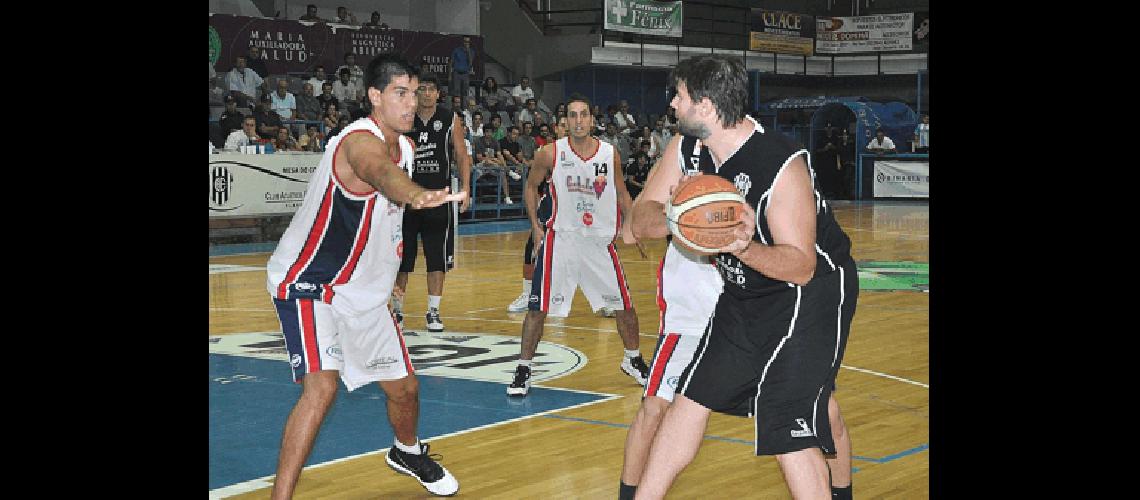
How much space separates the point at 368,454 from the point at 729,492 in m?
1.82

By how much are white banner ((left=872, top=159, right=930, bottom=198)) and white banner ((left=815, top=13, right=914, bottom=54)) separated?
7697 millimetres

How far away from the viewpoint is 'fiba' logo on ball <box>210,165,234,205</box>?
17359 mm

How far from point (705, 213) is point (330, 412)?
4236mm

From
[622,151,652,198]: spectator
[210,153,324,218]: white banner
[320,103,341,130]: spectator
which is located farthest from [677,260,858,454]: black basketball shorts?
[622,151,652,198]: spectator

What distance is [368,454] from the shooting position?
21.0 ft

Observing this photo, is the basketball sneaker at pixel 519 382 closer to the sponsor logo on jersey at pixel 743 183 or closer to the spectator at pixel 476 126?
the sponsor logo on jersey at pixel 743 183

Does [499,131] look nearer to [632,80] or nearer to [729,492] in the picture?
[632,80]

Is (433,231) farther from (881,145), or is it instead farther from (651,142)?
(881,145)

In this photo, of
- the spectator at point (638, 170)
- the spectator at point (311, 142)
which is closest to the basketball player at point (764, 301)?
the spectator at point (311, 142)

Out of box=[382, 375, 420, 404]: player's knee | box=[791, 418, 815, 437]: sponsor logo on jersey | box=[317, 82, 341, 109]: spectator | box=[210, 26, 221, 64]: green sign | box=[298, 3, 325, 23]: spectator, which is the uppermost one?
box=[298, 3, 325, 23]: spectator

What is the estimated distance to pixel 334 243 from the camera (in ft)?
16.6

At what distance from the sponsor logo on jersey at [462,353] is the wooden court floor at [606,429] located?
178mm

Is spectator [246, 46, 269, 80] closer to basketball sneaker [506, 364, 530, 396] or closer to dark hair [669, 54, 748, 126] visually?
basketball sneaker [506, 364, 530, 396]
